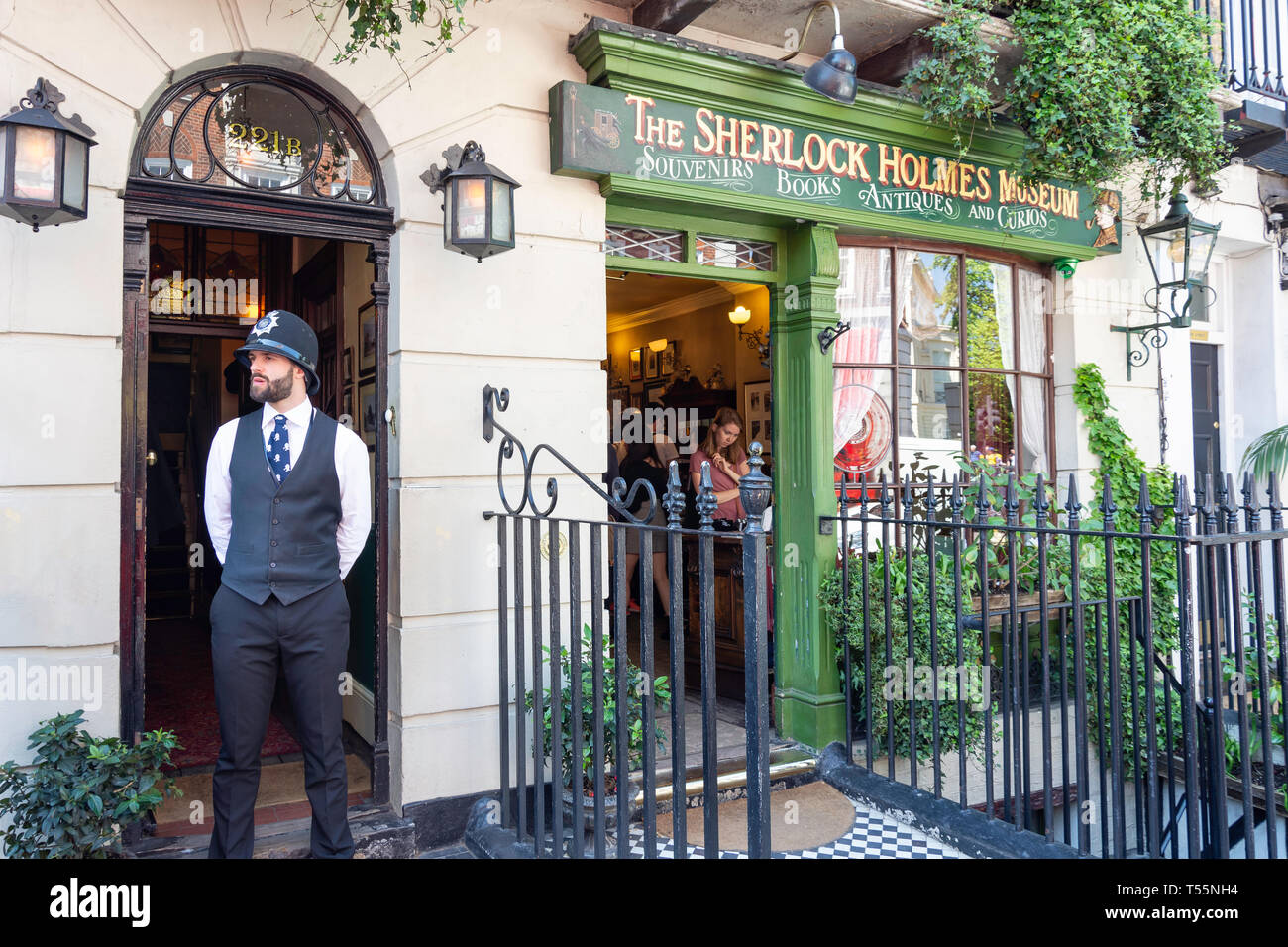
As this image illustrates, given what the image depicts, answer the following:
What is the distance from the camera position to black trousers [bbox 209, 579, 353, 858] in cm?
300

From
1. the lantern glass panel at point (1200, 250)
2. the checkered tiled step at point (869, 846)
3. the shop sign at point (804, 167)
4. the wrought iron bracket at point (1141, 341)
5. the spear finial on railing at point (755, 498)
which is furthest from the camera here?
the wrought iron bracket at point (1141, 341)

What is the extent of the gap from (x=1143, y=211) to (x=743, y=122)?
3.21m

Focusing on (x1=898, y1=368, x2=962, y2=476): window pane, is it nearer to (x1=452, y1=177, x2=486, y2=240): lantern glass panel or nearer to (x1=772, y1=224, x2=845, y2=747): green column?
(x1=772, y1=224, x2=845, y2=747): green column

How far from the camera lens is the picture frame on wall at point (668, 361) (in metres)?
9.59

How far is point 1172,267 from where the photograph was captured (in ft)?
20.5

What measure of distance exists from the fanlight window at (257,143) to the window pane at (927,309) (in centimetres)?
304

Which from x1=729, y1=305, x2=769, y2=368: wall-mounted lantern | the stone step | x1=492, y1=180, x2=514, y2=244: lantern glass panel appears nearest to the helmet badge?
x1=492, y1=180, x2=514, y2=244: lantern glass panel

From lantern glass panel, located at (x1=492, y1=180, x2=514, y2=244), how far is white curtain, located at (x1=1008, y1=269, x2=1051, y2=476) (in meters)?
3.50

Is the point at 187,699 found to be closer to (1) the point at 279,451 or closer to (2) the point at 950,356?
(1) the point at 279,451

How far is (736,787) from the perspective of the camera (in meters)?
4.33

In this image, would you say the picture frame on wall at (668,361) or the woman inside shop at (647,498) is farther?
the picture frame on wall at (668,361)
